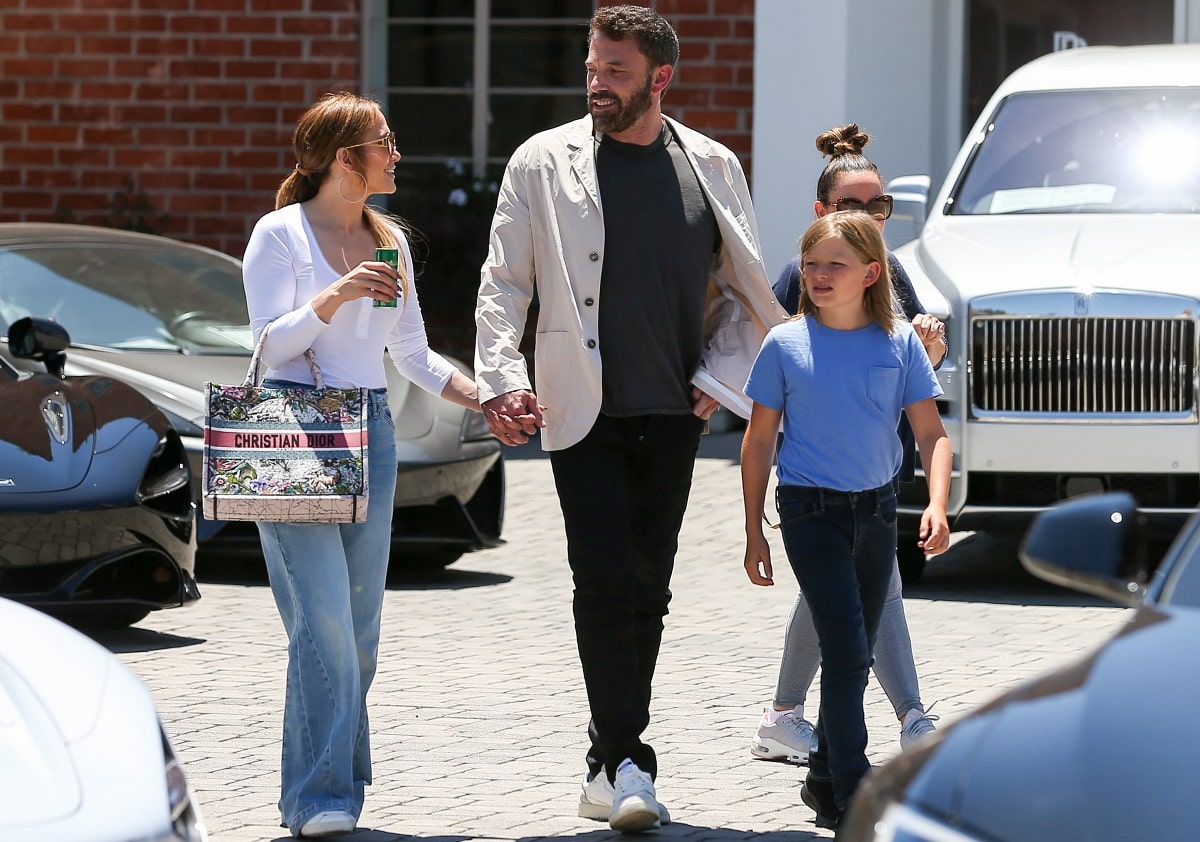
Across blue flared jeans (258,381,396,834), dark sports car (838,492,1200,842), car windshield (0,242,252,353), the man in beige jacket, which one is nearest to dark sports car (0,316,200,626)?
car windshield (0,242,252,353)

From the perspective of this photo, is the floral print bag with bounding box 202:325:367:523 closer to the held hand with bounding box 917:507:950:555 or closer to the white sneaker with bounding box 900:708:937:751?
the held hand with bounding box 917:507:950:555

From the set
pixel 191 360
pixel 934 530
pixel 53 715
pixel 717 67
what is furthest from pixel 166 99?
pixel 53 715

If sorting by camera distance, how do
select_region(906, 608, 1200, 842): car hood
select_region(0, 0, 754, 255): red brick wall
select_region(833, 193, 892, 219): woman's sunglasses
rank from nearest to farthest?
select_region(906, 608, 1200, 842): car hood, select_region(833, 193, 892, 219): woman's sunglasses, select_region(0, 0, 754, 255): red brick wall

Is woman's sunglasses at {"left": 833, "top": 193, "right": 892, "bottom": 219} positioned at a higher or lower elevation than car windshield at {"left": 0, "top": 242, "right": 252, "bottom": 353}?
higher

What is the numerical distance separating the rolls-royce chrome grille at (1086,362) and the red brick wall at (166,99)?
813cm

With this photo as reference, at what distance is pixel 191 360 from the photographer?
9422mm

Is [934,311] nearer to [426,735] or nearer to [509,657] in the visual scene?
[509,657]

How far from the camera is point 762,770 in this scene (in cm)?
598

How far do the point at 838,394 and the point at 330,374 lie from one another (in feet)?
4.07

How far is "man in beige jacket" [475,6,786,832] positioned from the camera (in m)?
5.38

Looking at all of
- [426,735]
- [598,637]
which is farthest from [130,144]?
[598,637]

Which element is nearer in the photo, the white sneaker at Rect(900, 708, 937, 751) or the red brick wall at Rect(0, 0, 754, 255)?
the white sneaker at Rect(900, 708, 937, 751)

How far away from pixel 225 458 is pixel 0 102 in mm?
12007

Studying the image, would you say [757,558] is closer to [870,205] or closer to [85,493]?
[870,205]
